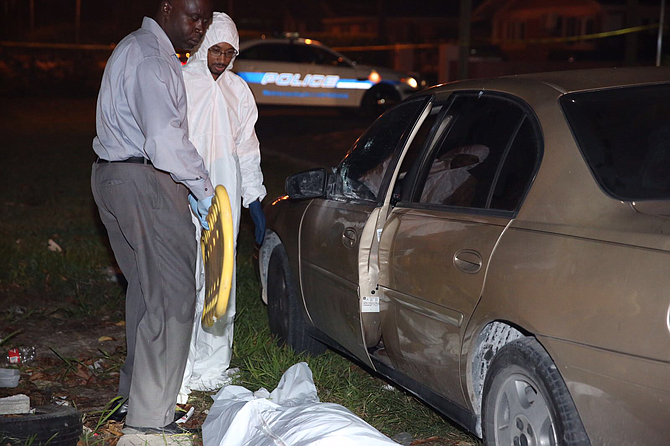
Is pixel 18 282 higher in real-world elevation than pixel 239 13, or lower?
lower

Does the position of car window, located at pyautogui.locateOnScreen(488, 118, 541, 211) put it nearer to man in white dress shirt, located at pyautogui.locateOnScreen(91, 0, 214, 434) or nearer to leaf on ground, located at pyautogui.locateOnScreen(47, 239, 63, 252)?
man in white dress shirt, located at pyautogui.locateOnScreen(91, 0, 214, 434)

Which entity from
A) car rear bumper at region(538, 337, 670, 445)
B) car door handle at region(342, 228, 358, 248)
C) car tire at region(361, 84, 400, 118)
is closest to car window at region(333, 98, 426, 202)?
car door handle at region(342, 228, 358, 248)

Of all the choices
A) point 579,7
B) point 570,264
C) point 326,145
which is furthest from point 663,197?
point 579,7

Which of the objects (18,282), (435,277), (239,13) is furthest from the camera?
(239,13)

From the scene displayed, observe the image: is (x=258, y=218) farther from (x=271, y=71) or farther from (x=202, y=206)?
(x=271, y=71)

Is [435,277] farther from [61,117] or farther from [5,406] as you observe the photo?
[61,117]

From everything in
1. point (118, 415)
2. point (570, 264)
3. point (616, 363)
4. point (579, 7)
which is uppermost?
point (579, 7)

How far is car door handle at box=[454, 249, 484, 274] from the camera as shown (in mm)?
3055

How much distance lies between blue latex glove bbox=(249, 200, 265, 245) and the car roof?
1722 mm

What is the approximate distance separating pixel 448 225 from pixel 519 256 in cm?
49

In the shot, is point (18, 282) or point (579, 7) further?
point (579, 7)

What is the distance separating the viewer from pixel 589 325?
2.53m

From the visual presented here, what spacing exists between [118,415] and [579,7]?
159 ft

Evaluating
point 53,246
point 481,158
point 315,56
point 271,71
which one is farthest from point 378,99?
point 481,158
